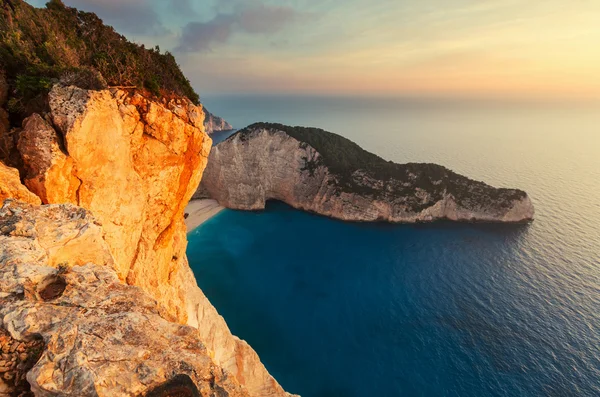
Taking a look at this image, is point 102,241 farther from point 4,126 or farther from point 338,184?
point 338,184

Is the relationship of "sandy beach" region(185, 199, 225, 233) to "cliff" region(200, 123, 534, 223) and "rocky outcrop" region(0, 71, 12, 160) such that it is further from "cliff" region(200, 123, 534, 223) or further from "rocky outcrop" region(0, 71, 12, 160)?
"rocky outcrop" region(0, 71, 12, 160)

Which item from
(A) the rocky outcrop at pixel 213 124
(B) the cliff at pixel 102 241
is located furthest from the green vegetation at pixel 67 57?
(A) the rocky outcrop at pixel 213 124

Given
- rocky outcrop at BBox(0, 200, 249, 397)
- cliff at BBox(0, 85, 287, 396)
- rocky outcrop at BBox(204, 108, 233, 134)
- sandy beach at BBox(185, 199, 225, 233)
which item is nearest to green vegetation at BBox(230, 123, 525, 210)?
sandy beach at BBox(185, 199, 225, 233)

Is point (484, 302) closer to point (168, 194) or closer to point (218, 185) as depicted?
point (168, 194)

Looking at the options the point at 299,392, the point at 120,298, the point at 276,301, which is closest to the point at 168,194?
the point at 120,298

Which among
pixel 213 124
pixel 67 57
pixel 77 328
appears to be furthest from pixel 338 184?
pixel 213 124

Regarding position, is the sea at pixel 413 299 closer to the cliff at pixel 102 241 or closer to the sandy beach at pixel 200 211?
the sandy beach at pixel 200 211
